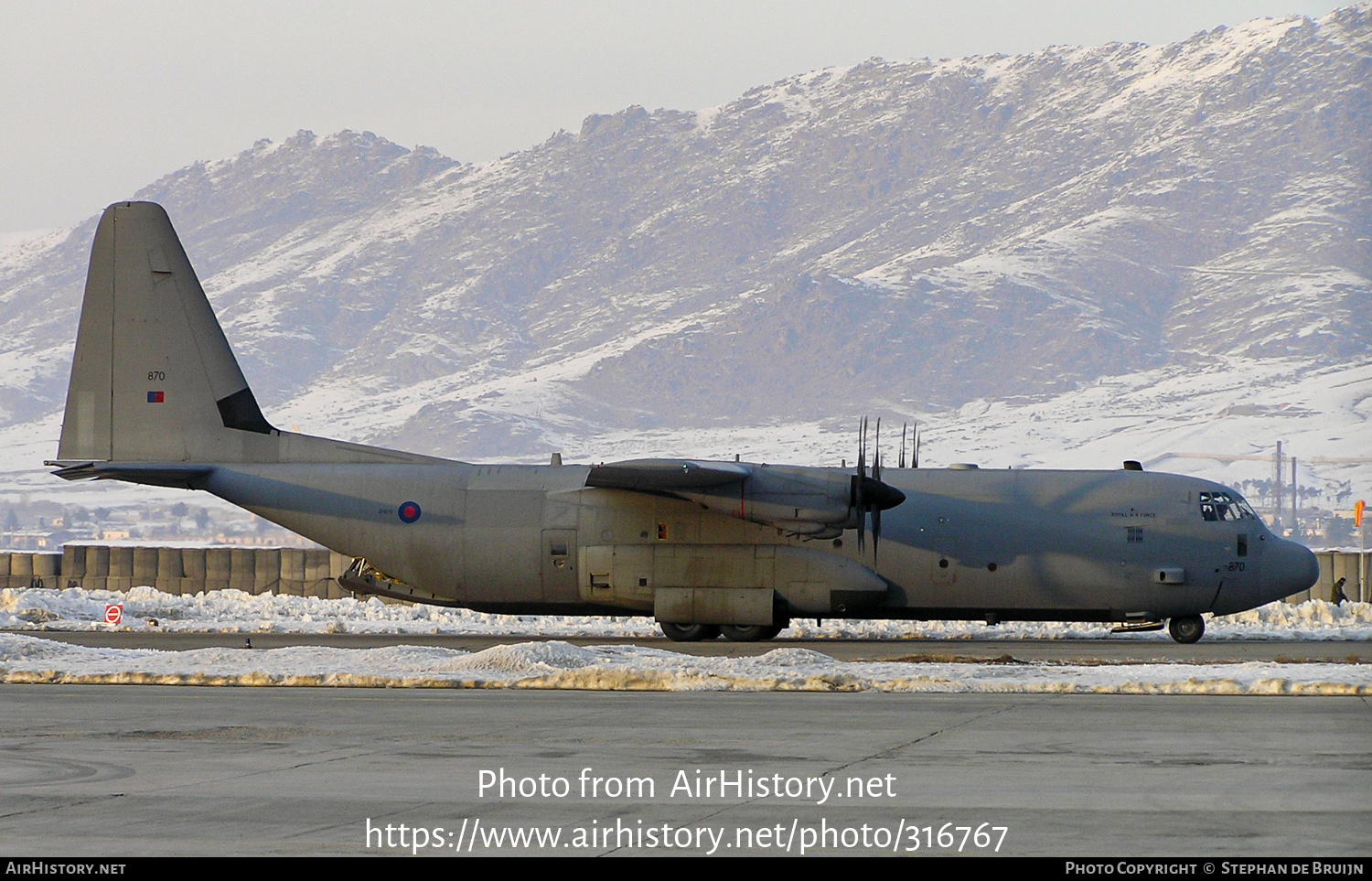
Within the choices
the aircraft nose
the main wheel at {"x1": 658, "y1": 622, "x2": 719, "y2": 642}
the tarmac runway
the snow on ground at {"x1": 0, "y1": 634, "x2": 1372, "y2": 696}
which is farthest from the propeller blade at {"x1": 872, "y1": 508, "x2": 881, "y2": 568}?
the tarmac runway

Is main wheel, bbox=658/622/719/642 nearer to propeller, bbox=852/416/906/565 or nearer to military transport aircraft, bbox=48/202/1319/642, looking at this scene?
military transport aircraft, bbox=48/202/1319/642

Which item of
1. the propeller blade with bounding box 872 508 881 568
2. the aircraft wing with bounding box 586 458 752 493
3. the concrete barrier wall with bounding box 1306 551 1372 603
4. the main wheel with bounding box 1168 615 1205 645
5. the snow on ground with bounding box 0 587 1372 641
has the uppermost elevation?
the aircraft wing with bounding box 586 458 752 493

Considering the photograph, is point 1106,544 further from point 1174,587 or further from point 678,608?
point 678,608

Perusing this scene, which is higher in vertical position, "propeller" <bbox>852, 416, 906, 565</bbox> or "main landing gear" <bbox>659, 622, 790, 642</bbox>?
"propeller" <bbox>852, 416, 906, 565</bbox>

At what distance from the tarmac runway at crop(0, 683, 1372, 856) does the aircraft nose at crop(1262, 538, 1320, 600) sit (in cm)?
1196

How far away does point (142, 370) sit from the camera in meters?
37.8

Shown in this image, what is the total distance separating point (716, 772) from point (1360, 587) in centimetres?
3784

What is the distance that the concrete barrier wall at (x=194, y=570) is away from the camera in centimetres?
5206

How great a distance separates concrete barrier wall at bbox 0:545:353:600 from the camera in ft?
171

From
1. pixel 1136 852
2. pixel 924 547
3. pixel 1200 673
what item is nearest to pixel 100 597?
pixel 924 547

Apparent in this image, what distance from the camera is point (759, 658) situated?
26.8 m

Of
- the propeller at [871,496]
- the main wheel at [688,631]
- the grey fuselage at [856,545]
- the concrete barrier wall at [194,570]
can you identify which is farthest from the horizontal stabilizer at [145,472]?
the propeller at [871,496]

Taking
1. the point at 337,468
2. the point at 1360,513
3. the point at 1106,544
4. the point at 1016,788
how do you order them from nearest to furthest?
the point at 1016,788, the point at 1106,544, the point at 337,468, the point at 1360,513

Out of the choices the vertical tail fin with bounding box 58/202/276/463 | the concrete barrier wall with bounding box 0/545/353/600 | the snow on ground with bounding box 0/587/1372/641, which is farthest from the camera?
the concrete barrier wall with bounding box 0/545/353/600
